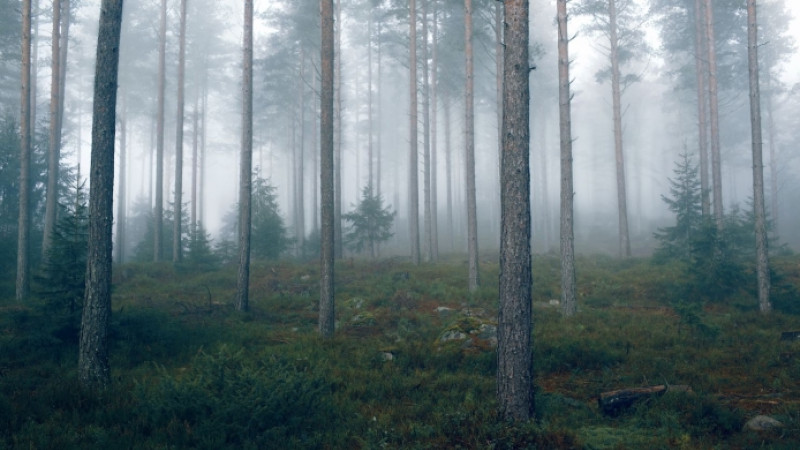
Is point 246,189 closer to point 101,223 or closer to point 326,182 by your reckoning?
point 326,182

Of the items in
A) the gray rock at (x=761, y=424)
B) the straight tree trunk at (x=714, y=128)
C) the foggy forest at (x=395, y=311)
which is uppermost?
the straight tree trunk at (x=714, y=128)

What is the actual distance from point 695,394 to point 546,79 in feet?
123

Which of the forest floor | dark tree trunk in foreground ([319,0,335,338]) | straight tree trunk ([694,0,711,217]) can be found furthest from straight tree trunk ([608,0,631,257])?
dark tree trunk in foreground ([319,0,335,338])

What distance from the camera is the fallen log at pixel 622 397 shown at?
22.5ft

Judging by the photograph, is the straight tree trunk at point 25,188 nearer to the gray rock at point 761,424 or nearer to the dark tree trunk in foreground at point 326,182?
the dark tree trunk in foreground at point 326,182

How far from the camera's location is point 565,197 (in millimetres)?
13586

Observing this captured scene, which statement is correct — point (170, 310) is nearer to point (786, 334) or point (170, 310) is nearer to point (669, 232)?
point (786, 334)

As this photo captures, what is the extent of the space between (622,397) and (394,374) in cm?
372

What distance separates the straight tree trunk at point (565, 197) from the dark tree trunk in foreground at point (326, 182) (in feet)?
20.9

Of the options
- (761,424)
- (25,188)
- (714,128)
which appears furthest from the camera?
(714,128)

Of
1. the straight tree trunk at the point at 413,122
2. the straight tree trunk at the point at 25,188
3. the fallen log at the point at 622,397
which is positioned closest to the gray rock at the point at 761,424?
the fallen log at the point at 622,397

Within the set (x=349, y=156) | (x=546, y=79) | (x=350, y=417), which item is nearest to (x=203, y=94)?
(x=546, y=79)

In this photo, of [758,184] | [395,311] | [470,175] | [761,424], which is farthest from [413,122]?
[761,424]

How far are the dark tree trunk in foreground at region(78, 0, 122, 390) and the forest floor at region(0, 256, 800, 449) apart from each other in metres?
0.46
